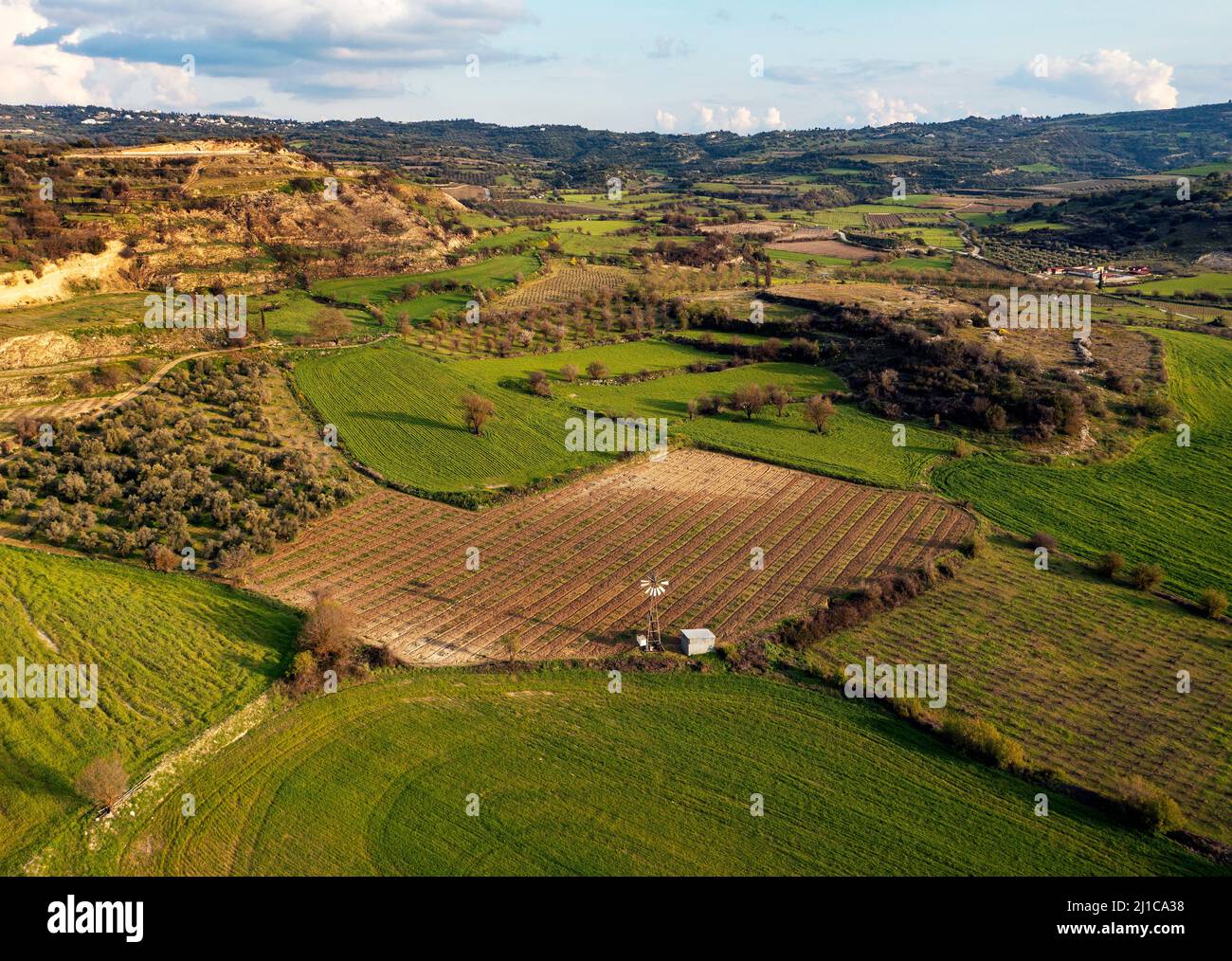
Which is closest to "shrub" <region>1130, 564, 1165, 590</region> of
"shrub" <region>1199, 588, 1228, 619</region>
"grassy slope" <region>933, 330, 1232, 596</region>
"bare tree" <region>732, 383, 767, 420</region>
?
"grassy slope" <region>933, 330, 1232, 596</region>

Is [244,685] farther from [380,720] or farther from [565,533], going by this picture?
[565,533]

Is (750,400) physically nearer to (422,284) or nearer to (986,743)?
(986,743)

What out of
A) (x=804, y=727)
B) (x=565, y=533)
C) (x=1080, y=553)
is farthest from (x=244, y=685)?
(x=1080, y=553)

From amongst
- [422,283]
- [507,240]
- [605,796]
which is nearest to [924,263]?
[507,240]
